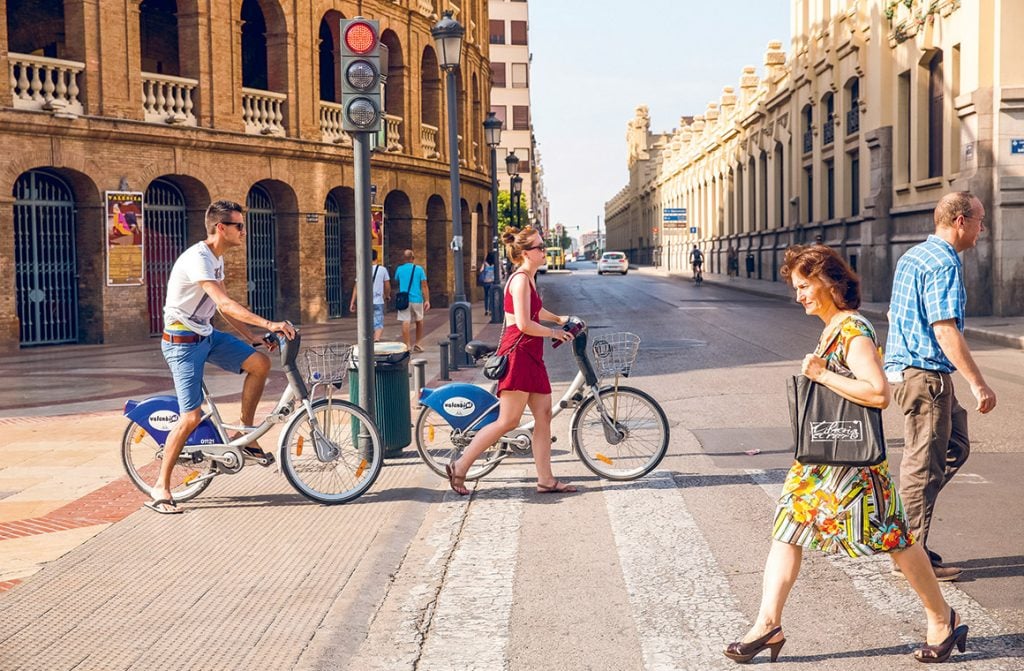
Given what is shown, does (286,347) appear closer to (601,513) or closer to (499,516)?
(499,516)

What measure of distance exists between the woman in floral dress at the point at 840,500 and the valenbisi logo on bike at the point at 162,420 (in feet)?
14.1

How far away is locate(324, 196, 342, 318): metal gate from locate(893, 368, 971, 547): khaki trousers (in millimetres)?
23613

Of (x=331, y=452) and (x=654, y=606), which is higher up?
(x=331, y=452)

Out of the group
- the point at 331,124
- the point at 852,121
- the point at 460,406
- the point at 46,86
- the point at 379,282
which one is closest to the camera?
the point at 460,406

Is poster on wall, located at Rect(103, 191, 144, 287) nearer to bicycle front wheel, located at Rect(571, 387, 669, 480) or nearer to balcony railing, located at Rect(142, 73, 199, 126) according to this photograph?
balcony railing, located at Rect(142, 73, 199, 126)

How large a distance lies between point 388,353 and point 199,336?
1972 mm

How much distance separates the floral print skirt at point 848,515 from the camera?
421 cm

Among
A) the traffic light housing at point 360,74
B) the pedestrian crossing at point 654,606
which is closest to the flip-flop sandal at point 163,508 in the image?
the pedestrian crossing at point 654,606

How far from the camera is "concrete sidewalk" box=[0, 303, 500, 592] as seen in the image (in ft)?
22.1

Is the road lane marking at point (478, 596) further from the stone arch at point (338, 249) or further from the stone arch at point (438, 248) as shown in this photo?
the stone arch at point (438, 248)

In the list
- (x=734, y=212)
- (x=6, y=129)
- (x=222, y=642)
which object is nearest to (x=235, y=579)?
(x=222, y=642)

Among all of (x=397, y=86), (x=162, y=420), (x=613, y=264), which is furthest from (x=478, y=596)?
(x=613, y=264)

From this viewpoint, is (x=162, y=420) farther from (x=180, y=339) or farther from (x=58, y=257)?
(x=58, y=257)

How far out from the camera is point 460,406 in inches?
310
